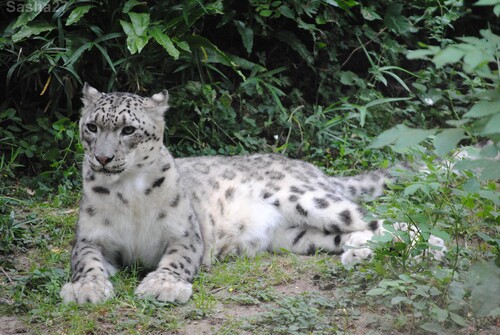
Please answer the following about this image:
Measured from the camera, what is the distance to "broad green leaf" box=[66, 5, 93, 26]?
770 centimetres

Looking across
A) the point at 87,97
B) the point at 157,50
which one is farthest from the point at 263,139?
the point at 87,97

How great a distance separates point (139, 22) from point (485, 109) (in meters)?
5.48

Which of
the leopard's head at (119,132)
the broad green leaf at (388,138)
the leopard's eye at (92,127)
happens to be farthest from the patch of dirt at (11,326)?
the broad green leaf at (388,138)

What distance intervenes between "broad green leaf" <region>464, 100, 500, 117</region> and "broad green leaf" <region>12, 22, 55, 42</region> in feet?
19.0

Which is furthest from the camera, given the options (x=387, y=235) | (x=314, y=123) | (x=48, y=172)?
(x=314, y=123)

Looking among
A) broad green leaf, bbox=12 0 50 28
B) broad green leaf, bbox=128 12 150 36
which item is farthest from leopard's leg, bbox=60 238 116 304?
broad green leaf, bbox=12 0 50 28

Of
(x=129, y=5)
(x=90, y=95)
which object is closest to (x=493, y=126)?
(x=90, y=95)

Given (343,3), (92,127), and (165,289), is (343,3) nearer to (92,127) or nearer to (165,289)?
(92,127)

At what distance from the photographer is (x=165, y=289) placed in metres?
5.01

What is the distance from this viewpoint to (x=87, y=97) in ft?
19.6

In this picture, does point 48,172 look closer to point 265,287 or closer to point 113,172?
point 113,172

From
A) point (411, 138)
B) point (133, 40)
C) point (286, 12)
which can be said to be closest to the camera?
point (411, 138)

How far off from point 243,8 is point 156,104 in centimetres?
355

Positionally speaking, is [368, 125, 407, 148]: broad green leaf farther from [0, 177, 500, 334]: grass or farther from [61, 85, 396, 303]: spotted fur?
[61, 85, 396, 303]: spotted fur
